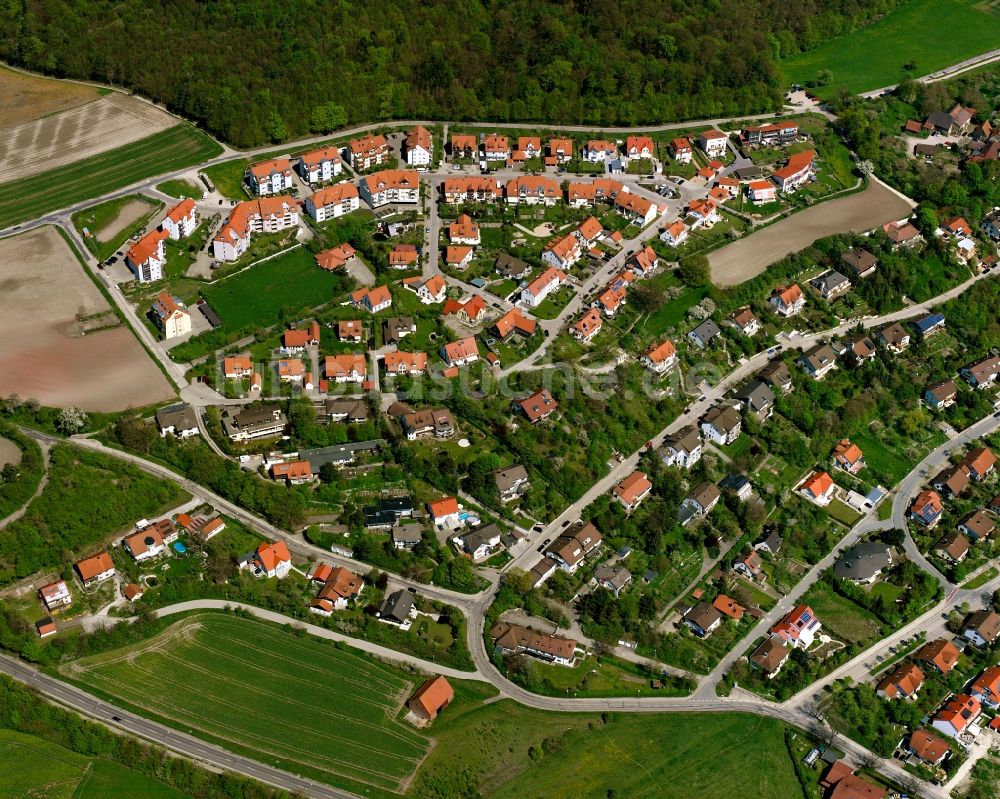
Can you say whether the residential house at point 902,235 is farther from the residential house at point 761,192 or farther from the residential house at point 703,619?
the residential house at point 703,619

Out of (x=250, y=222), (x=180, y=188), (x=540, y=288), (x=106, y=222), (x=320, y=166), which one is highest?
(x=180, y=188)

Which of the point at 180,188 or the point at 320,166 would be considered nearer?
the point at 180,188

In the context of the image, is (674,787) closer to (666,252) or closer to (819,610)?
(819,610)

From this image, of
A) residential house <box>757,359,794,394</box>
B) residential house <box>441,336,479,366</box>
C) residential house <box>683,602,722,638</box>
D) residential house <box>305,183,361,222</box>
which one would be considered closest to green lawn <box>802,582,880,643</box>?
residential house <box>683,602,722,638</box>

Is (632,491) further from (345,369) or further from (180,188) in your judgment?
(180,188)

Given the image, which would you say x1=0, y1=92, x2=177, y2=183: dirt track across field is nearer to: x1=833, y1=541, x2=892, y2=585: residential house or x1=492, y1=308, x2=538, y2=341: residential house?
x1=492, y1=308, x2=538, y2=341: residential house

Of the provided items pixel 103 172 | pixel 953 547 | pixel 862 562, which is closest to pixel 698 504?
pixel 862 562
